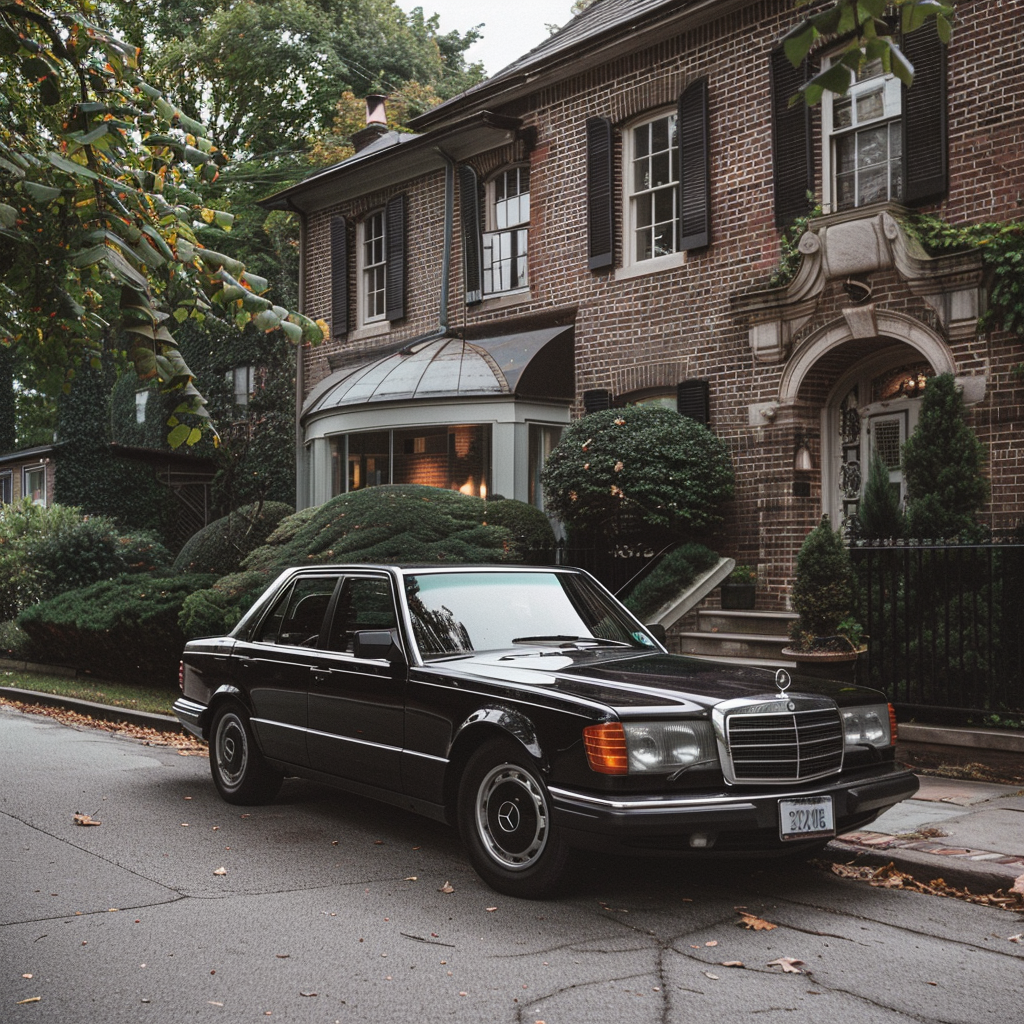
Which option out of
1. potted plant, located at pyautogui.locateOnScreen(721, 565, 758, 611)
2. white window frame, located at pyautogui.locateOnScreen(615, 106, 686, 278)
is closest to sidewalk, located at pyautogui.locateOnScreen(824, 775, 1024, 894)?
potted plant, located at pyautogui.locateOnScreen(721, 565, 758, 611)

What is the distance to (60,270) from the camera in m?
6.06

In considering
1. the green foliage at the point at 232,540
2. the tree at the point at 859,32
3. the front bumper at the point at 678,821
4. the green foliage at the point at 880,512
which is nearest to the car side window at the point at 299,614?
the front bumper at the point at 678,821

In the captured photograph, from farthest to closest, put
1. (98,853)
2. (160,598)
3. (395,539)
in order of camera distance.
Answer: (160,598), (395,539), (98,853)

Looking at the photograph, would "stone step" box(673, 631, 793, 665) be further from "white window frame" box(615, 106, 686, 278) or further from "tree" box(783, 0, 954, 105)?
"tree" box(783, 0, 954, 105)

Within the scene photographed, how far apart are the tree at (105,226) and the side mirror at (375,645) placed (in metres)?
1.39

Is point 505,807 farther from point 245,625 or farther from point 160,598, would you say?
point 160,598

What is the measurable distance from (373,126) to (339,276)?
436cm

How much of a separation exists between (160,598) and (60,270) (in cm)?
923

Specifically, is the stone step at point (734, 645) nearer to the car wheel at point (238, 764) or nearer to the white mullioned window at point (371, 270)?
the car wheel at point (238, 764)

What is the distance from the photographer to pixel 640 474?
13.1m

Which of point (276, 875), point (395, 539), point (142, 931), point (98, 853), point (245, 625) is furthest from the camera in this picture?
point (395, 539)

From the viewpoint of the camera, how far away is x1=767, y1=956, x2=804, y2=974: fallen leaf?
4.37 metres

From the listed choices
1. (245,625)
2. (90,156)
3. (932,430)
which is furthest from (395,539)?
(90,156)

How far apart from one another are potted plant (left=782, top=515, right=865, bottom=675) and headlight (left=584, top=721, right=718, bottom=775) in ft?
13.7
